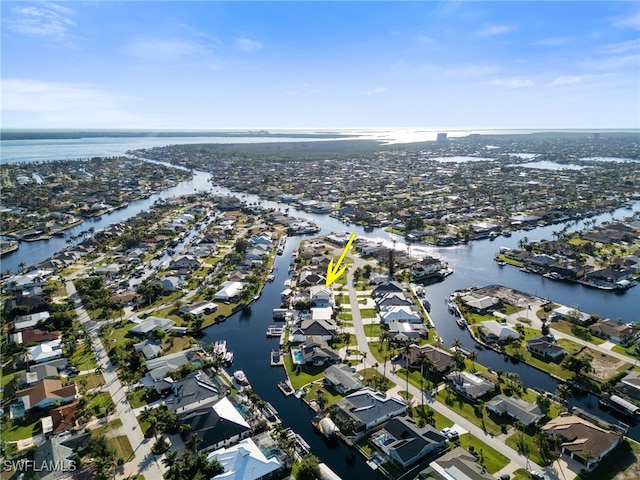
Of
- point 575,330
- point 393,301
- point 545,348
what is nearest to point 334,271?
point 393,301

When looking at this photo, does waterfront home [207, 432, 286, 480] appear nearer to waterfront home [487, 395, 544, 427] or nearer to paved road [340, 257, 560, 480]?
paved road [340, 257, 560, 480]

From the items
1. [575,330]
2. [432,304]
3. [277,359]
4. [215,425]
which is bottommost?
[277,359]

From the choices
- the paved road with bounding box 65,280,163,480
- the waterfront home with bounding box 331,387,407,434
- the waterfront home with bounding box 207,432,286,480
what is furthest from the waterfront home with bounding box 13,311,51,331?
the waterfront home with bounding box 331,387,407,434

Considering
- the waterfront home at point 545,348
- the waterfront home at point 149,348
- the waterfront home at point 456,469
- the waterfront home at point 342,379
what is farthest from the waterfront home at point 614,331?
the waterfront home at point 149,348

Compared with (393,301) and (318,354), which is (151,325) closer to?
(318,354)

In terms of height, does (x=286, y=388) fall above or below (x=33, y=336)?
below

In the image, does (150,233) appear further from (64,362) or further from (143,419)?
(143,419)

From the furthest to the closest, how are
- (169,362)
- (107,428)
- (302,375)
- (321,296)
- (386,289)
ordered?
(386,289)
(321,296)
(169,362)
(302,375)
(107,428)

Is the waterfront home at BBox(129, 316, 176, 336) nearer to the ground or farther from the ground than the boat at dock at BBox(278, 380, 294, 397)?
farther from the ground
